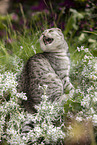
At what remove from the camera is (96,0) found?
369cm

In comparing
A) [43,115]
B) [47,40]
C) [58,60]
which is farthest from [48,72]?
[43,115]

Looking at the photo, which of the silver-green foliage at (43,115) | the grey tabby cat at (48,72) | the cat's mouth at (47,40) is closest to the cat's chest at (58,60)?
the grey tabby cat at (48,72)

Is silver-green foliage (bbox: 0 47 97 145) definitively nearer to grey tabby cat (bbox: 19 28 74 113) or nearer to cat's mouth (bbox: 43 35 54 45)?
grey tabby cat (bbox: 19 28 74 113)

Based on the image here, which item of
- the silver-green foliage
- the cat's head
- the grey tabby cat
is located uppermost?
the cat's head

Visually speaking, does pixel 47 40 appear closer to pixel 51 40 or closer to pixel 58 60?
pixel 51 40

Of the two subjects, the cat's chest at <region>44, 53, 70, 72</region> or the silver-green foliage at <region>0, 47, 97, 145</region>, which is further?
the cat's chest at <region>44, 53, 70, 72</region>

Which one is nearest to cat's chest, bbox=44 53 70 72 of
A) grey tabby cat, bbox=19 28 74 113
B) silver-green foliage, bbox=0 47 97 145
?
grey tabby cat, bbox=19 28 74 113

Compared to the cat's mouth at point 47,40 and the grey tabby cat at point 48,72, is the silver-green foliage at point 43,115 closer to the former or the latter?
the grey tabby cat at point 48,72

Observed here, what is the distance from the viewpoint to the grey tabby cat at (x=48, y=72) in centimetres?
203

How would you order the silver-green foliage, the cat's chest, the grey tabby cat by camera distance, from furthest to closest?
the cat's chest < the grey tabby cat < the silver-green foliage

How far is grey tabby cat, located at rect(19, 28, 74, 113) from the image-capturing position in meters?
2.03

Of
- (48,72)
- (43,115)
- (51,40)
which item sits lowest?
(43,115)

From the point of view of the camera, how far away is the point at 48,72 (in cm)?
209

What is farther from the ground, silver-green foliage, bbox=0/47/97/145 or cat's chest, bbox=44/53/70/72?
cat's chest, bbox=44/53/70/72
